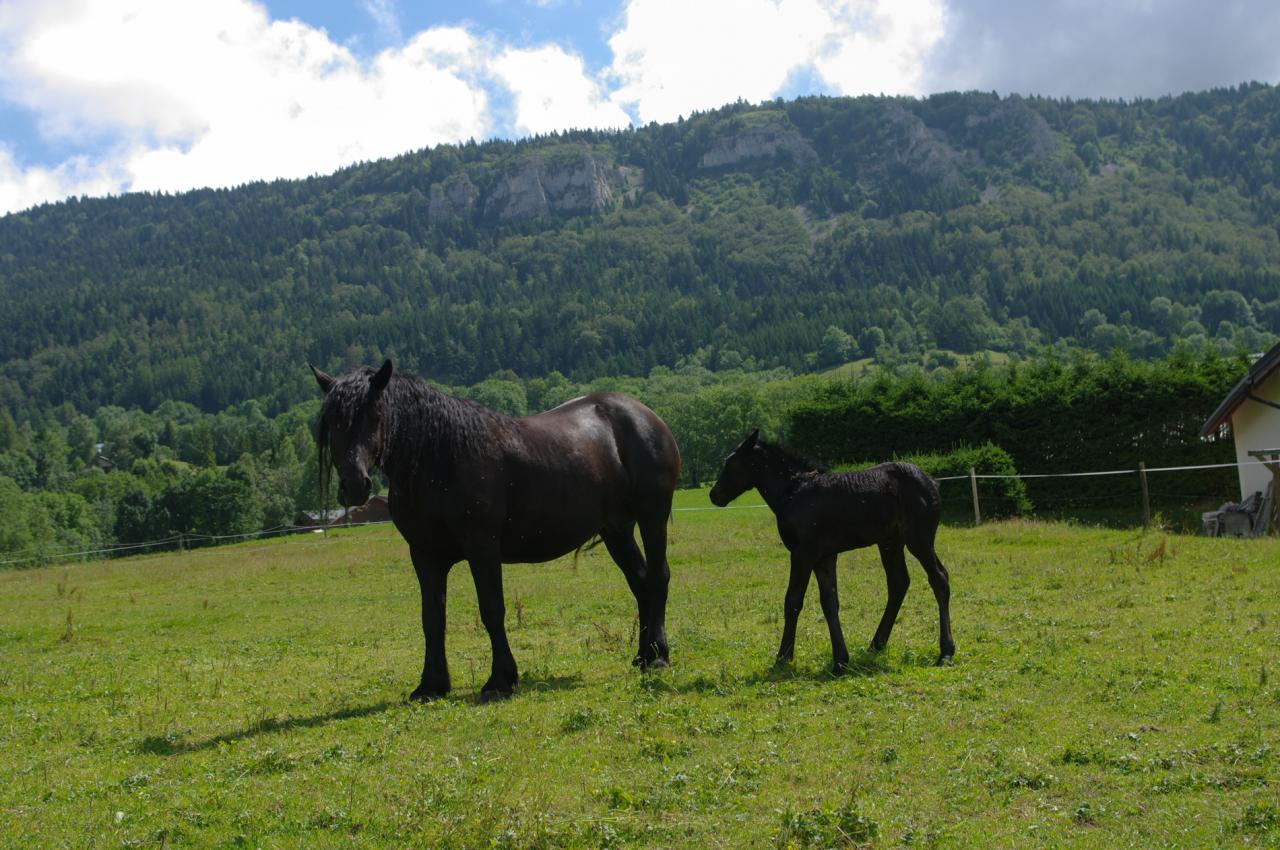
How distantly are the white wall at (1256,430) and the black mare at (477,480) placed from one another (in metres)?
20.3

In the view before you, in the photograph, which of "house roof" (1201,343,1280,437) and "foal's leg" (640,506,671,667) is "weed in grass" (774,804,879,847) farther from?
"house roof" (1201,343,1280,437)

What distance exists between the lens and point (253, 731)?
342 inches

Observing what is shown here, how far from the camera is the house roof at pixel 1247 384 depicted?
23.9m

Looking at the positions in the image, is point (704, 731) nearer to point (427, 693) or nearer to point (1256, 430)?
point (427, 693)

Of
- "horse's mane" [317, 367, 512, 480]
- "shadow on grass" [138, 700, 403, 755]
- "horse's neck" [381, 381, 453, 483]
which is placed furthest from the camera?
"horse's neck" [381, 381, 453, 483]

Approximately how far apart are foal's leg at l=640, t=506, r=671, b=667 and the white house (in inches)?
734

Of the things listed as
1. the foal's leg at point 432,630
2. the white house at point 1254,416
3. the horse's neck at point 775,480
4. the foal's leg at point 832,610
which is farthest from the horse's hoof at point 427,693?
the white house at point 1254,416

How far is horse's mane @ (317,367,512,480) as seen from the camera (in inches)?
347

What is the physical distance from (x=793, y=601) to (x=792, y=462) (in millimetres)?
1566

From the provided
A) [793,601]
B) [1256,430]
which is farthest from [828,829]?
[1256,430]

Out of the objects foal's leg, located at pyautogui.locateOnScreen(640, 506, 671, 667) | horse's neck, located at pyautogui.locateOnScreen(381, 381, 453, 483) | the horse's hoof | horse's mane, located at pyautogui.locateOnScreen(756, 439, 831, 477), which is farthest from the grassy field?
horse's neck, located at pyautogui.locateOnScreen(381, 381, 453, 483)

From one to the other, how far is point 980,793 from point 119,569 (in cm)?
3736

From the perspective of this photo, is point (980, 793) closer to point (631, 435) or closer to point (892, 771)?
point (892, 771)

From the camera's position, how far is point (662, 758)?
7.01 m
